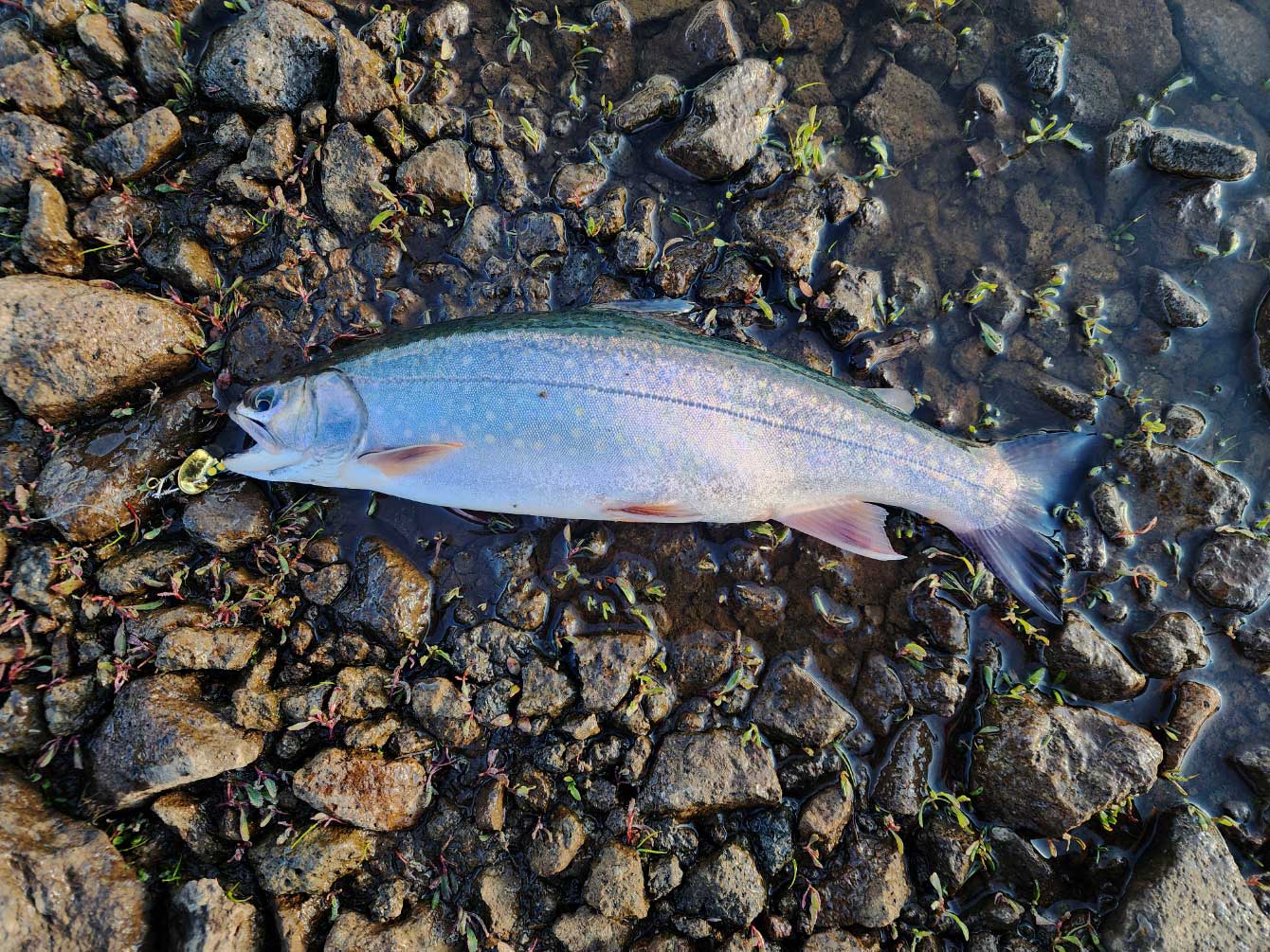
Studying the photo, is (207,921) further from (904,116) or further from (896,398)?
(904,116)

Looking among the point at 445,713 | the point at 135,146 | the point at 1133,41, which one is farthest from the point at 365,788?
the point at 1133,41

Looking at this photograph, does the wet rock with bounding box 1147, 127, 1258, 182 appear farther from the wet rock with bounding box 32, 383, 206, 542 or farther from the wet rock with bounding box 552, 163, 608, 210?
the wet rock with bounding box 32, 383, 206, 542

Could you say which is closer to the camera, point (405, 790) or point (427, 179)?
point (405, 790)

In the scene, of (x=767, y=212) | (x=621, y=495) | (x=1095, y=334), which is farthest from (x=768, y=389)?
(x=1095, y=334)

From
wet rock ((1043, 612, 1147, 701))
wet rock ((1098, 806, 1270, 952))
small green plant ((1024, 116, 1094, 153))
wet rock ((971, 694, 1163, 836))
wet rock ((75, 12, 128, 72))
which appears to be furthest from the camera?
small green plant ((1024, 116, 1094, 153))

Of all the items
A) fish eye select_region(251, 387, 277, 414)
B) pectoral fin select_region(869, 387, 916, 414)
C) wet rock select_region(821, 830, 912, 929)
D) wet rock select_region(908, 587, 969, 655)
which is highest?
fish eye select_region(251, 387, 277, 414)

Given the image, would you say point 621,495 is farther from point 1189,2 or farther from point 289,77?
point 1189,2

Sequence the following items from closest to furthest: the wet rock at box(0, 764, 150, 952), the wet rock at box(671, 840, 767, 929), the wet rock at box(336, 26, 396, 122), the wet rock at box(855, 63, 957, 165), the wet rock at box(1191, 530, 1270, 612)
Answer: the wet rock at box(0, 764, 150, 952) → the wet rock at box(671, 840, 767, 929) → the wet rock at box(1191, 530, 1270, 612) → the wet rock at box(336, 26, 396, 122) → the wet rock at box(855, 63, 957, 165)

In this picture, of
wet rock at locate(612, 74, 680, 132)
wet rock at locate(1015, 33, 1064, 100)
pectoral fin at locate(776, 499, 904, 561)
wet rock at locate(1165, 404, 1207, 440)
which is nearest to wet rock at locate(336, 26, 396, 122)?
wet rock at locate(612, 74, 680, 132)
